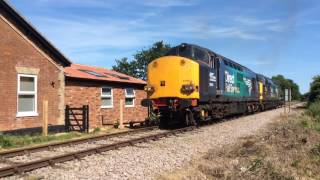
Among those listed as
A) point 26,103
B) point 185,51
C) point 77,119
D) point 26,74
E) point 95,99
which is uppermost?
point 185,51


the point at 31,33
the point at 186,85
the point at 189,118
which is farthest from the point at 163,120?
the point at 31,33

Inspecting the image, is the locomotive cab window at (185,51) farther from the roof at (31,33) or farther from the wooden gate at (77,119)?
the roof at (31,33)

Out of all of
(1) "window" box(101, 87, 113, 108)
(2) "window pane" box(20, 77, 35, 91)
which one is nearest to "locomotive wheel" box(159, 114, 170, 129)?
(1) "window" box(101, 87, 113, 108)

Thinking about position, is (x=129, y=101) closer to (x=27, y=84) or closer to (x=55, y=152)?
(x=27, y=84)

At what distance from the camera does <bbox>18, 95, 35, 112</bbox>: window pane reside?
17406 mm

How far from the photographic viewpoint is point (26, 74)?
1764 centimetres

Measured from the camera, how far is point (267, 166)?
9.21m

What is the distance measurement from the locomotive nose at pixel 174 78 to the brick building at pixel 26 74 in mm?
4005

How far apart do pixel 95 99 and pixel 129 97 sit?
406cm

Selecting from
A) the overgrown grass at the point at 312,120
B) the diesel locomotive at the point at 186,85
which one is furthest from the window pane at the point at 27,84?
the overgrown grass at the point at 312,120

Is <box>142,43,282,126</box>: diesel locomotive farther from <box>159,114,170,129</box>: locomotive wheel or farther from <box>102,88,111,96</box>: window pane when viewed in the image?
<box>102,88,111,96</box>: window pane

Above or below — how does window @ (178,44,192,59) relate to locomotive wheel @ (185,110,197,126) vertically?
above

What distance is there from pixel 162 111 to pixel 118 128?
9.72 feet

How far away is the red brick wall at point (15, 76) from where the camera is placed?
16.5 m
